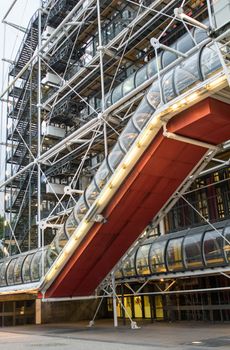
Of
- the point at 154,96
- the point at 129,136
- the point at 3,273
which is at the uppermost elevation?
the point at 154,96

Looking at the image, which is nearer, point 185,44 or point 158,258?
point 185,44

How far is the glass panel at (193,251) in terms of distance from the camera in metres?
12.9

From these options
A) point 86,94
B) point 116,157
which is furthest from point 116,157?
point 86,94

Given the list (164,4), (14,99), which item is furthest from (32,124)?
(164,4)

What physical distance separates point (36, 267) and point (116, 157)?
677 cm

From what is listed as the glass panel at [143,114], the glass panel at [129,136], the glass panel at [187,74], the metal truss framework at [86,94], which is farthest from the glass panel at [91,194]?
the glass panel at [187,74]

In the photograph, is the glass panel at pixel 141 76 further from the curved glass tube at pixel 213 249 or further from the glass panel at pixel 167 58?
the curved glass tube at pixel 213 249

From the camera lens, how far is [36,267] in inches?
659

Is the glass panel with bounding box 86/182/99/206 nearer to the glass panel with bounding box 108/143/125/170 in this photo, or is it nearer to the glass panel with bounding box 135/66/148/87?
the glass panel with bounding box 108/143/125/170

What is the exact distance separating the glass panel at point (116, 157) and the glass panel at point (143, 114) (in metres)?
1.00

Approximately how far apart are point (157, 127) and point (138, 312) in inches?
445

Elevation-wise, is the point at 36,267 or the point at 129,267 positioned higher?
the point at 36,267

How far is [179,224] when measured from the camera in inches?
688

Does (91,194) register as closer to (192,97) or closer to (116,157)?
(116,157)
